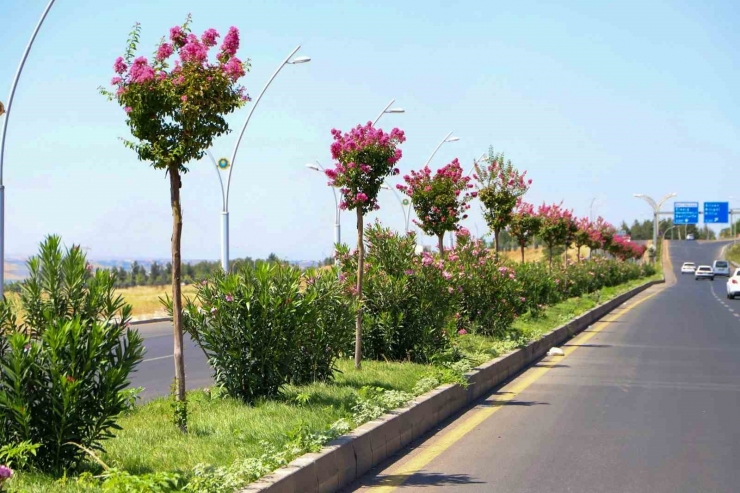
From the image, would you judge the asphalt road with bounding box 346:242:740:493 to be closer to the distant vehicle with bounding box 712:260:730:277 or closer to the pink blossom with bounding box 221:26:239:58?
the pink blossom with bounding box 221:26:239:58

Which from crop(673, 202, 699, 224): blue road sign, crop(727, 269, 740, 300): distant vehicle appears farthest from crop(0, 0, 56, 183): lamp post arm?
crop(673, 202, 699, 224): blue road sign

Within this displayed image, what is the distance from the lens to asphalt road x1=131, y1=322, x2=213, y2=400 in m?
13.8

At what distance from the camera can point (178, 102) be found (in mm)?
7797

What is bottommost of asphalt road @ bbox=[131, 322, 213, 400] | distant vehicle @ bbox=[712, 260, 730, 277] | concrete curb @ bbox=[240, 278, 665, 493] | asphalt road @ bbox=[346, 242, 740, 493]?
asphalt road @ bbox=[131, 322, 213, 400]

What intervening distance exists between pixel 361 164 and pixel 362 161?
0.26ft

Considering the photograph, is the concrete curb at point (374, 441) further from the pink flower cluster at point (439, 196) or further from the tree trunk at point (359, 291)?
the pink flower cluster at point (439, 196)

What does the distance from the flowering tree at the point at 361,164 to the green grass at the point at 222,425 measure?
2.20 meters

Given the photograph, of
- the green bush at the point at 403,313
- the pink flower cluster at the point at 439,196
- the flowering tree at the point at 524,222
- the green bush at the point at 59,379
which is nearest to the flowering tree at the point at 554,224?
the flowering tree at the point at 524,222

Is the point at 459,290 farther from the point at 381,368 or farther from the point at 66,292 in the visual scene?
the point at 66,292

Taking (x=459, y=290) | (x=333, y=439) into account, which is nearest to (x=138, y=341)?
(x=333, y=439)

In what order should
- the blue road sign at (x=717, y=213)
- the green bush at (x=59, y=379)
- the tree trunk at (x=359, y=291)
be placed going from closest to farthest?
the green bush at (x=59, y=379) < the tree trunk at (x=359, y=291) < the blue road sign at (x=717, y=213)

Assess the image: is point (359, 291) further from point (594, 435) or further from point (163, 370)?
point (163, 370)

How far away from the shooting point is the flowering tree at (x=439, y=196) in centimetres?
2112

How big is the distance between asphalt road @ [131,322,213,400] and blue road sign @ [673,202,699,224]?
78703mm
